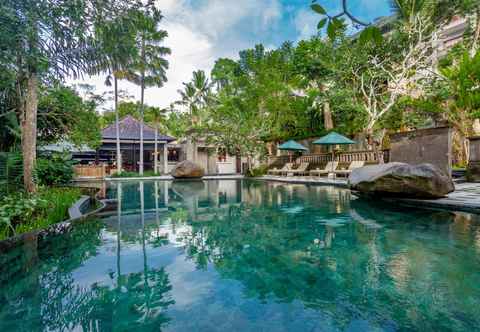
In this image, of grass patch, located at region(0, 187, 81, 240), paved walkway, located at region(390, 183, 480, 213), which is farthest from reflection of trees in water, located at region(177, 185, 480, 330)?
grass patch, located at region(0, 187, 81, 240)

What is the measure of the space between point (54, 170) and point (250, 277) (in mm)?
11333

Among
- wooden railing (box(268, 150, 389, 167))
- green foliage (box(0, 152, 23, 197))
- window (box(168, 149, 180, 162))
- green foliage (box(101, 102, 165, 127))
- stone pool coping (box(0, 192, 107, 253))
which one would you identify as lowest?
stone pool coping (box(0, 192, 107, 253))

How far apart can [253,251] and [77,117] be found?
28.8 ft

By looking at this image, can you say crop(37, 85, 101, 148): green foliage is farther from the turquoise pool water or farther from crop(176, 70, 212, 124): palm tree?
crop(176, 70, 212, 124): palm tree

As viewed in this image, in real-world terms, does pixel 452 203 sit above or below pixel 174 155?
below

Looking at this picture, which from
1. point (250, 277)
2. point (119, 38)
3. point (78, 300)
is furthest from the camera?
point (119, 38)

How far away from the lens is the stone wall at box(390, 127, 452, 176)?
29.9 feet

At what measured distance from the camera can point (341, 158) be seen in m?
15.7

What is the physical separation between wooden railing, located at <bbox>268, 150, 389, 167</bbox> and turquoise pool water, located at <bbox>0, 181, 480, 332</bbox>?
8.17 metres

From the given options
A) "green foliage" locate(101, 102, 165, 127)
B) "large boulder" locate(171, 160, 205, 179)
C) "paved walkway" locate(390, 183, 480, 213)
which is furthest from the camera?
"green foliage" locate(101, 102, 165, 127)

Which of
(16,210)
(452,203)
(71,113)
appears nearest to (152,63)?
(71,113)

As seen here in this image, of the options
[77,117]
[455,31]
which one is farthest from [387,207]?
[455,31]

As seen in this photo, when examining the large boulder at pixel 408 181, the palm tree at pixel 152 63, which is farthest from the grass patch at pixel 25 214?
the palm tree at pixel 152 63

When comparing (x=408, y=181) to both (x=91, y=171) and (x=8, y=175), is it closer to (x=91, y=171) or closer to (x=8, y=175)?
(x=8, y=175)
